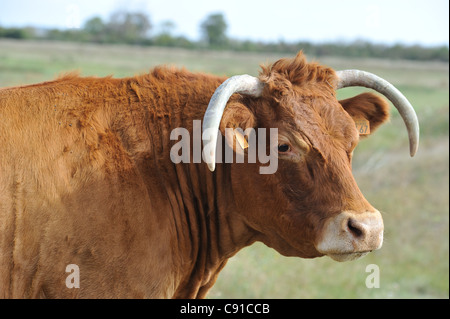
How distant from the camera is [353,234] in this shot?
12.3 ft

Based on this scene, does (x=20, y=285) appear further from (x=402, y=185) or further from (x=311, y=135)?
(x=402, y=185)

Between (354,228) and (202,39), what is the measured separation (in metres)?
38.7

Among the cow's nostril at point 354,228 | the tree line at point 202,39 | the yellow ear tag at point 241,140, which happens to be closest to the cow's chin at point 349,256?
the cow's nostril at point 354,228

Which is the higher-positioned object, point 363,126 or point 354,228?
point 363,126

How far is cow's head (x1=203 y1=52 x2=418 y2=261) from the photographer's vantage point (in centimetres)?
383

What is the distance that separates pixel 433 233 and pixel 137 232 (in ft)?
31.3

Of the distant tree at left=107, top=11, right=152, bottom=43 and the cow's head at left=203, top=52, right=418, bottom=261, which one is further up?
the distant tree at left=107, top=11, right=152, bottom=43

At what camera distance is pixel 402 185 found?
14.6m

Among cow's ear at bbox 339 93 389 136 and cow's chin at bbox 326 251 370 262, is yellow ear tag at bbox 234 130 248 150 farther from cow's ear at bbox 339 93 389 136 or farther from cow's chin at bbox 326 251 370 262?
cow's ear at bbox 339 93 389 136

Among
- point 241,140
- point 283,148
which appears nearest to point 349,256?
point 283,148

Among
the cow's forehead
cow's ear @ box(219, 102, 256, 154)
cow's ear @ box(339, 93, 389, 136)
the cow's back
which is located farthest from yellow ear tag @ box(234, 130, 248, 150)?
cow's ear @ box(339, 93, 389, 136)

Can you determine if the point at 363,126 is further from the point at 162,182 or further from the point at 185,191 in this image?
the point at 162,182

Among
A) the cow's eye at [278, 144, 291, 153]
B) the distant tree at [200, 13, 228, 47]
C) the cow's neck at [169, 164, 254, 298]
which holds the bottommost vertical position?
the cow's neck at [169, 164, 254, 298]
